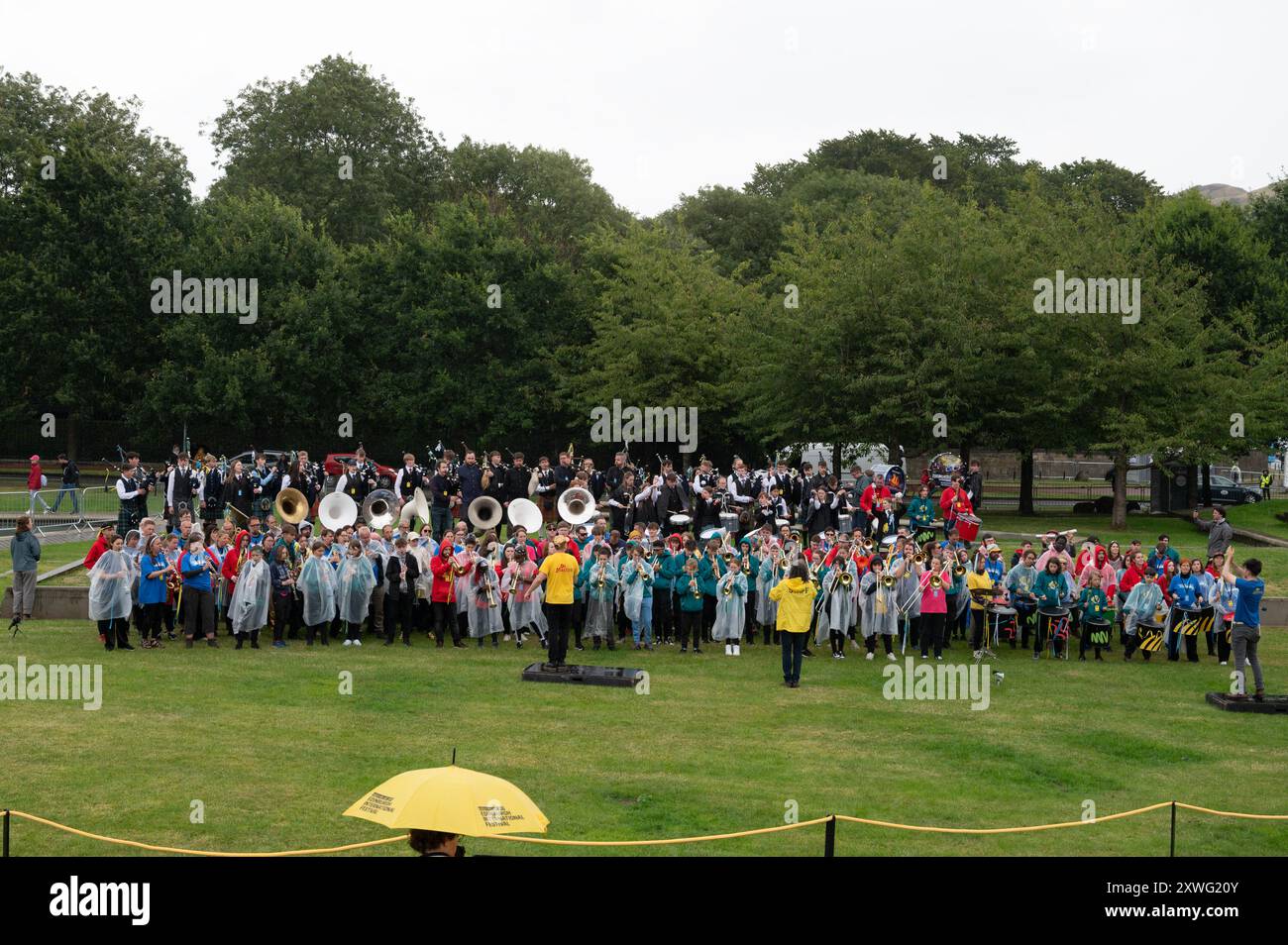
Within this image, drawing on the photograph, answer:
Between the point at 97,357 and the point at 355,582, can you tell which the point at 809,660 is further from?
the point at 97,357

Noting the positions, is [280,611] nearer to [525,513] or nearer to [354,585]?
[354,585]

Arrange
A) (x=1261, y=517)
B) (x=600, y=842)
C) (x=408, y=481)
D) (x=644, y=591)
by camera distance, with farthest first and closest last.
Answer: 1. (x=1261, y=517)
2. (x=408, y=481)
3. (x=644, y=591)
4. (x=600, y=842)

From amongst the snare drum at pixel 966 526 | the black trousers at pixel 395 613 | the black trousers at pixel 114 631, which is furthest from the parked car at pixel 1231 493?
the black trousers at pixel 114 631

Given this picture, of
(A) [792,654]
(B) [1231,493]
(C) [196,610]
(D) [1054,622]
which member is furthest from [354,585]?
(B) [1231,493]

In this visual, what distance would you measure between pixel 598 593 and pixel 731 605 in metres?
2.25

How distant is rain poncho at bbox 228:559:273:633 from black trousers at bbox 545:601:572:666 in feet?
17.2

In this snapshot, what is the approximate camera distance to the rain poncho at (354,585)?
22938 mm

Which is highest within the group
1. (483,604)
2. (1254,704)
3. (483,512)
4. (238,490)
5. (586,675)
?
(238,490)

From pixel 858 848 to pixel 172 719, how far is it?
30.0 feet

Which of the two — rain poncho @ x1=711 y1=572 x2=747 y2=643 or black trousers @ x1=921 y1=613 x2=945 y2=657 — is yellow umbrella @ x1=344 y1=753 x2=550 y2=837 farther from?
black trousers @ x1=921 y1=613 x2=945 y2=657

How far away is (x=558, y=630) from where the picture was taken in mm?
20297

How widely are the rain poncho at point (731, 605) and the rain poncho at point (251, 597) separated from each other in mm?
7536

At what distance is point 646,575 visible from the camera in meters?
23.1
